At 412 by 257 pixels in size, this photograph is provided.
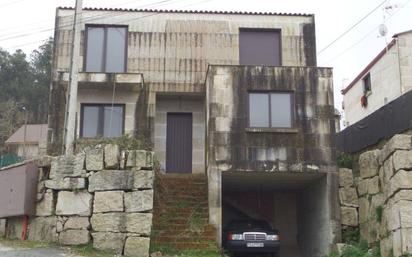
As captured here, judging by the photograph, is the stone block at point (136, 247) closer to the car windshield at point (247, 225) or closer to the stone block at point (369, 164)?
the car windshield at point (247, 225)

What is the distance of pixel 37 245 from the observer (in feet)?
45.6

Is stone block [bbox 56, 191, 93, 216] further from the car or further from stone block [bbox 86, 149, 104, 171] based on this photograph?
the car

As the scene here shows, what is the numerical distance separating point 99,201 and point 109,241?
3.56 feet

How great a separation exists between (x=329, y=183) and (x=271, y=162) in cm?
205

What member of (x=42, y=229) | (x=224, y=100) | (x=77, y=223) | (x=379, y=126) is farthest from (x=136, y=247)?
(x=379, y=126)

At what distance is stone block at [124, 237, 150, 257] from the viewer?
13.9 m

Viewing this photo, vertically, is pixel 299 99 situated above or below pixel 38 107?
below

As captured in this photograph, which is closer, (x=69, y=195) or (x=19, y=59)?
(x=69, y=195)

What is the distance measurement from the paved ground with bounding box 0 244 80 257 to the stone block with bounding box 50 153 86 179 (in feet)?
6.79

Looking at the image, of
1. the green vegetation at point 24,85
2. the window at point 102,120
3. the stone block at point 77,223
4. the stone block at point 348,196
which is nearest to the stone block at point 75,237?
the stone block at point 77,223

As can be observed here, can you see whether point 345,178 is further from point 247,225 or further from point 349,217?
point 247,225

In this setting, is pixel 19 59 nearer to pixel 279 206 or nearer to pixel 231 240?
pixel 279 206

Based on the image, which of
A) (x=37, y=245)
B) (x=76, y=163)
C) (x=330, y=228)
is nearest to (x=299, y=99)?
(x=330, y=228)

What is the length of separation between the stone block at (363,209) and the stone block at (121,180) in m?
6.85
